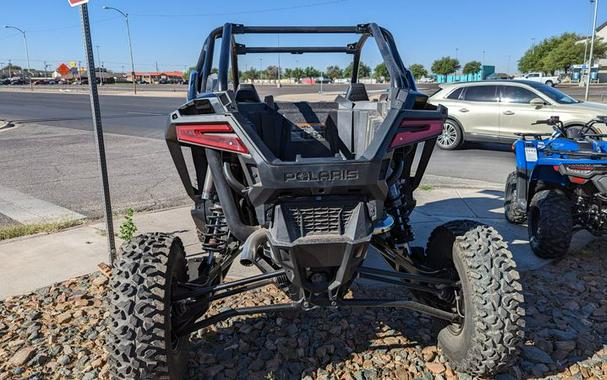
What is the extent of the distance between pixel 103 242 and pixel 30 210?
6.49ft

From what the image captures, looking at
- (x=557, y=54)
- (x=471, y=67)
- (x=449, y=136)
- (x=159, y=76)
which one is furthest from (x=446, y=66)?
(x=449, y=136)

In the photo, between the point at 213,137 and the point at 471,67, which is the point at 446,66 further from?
the point at 213,137

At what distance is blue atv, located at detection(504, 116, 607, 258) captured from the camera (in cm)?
452

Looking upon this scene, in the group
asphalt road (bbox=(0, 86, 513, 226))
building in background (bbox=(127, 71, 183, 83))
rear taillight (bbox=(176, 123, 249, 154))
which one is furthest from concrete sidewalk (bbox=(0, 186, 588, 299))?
building in background (bbox=(127, 71, 183, 83))

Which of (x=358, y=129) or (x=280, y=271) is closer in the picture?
(x=280, y=271)

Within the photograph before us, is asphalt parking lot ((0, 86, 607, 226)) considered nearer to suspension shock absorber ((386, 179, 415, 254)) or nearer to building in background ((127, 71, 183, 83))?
suspension shock absorber ((386, 179, 415, 254))

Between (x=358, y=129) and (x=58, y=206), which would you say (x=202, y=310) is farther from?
(x=58, y=206)

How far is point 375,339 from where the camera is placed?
3.38 meters

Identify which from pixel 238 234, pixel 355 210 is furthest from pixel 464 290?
pixel 238 234

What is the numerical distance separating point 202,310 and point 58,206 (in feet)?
15.5

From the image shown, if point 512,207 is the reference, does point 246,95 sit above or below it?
above

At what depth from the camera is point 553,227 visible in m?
4.54

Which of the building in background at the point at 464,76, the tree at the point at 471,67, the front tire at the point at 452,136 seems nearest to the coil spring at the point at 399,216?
the front tire at the point at 452,136

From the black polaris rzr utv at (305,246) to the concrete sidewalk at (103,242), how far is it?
1533 millimetres
